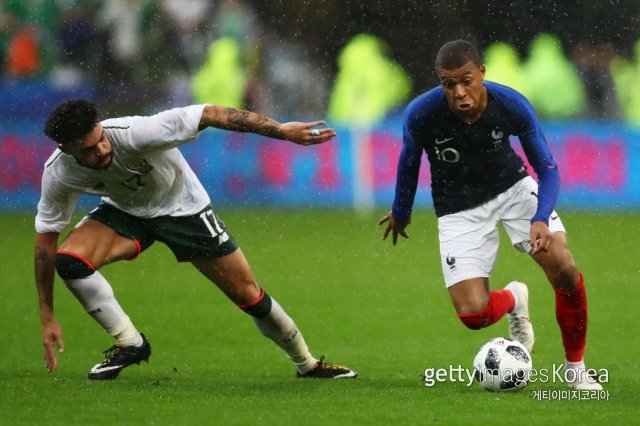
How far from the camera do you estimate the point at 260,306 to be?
752cm

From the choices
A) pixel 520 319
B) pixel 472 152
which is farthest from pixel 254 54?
pixel 472 152

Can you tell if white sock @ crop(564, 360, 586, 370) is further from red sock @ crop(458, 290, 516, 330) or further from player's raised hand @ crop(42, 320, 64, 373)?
player's raised hand @ crop(42, 320, 64, 373)

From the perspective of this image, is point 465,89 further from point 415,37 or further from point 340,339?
point 415,37

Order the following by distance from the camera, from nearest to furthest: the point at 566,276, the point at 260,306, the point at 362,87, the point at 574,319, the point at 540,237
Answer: the point at 540,237 → the point at 566,276 → the point at 574,319 → the point at 260,306 → the point at 362,87

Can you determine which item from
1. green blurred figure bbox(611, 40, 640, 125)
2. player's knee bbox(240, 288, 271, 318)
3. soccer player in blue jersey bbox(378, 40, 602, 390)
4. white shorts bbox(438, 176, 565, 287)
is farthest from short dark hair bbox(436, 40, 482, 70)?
green blurred figure bbox(611, 40, 640, 125)

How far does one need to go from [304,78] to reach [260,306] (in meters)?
12.0

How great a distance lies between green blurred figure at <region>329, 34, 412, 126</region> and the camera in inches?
713

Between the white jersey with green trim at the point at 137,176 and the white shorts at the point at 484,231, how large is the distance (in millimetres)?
1477

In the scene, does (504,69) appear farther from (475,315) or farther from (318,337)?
(475,315)

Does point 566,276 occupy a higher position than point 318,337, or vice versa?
point 566,276

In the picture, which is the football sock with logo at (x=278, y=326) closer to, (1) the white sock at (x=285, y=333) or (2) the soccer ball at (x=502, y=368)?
(1) the white sock at (x=285, y=333)

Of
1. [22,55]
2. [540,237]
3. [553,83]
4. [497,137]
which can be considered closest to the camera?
[540,237]

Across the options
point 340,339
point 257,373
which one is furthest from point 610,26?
point 257,373

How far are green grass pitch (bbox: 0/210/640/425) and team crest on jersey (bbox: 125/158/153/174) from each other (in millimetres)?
1195
